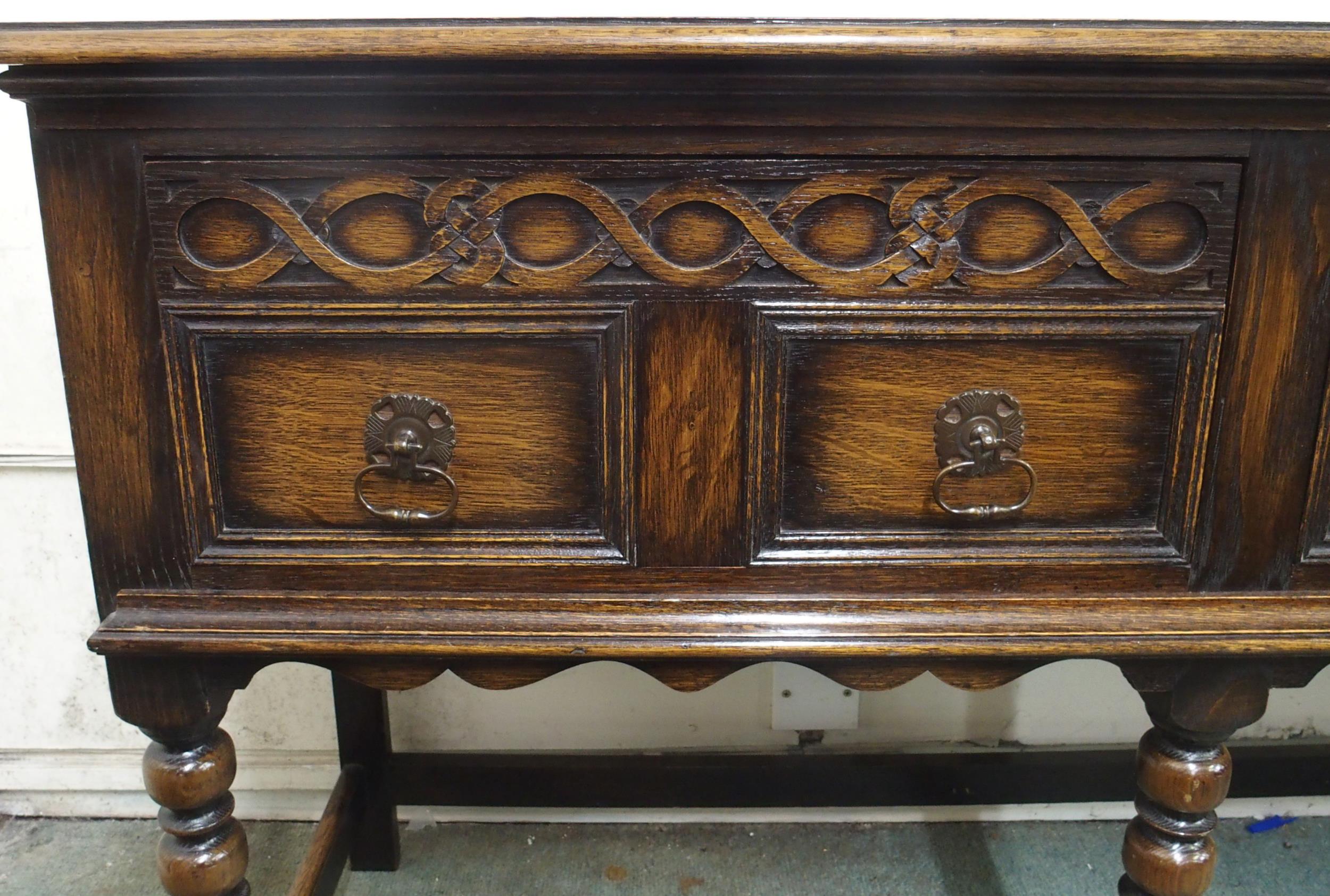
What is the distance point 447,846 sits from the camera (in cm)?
115

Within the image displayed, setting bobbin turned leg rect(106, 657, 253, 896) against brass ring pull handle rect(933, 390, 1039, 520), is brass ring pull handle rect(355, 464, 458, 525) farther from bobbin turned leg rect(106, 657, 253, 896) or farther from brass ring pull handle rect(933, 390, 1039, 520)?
brass ring pull handle rect(933, 390, 1039, 520)

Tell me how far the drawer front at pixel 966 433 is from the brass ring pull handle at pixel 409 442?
0.66ft

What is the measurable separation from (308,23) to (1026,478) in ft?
1.72

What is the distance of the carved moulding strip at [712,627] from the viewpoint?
25.3 inches

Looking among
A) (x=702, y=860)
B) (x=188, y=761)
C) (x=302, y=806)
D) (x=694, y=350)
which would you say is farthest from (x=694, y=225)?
(x=302, y=806)

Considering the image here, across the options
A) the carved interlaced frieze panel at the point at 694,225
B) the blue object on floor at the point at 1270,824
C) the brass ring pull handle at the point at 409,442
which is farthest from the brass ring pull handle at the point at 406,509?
the blue object on floor at the point at 1270,824

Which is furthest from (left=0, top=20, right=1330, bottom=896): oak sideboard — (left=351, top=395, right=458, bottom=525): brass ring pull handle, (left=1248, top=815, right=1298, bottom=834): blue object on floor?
(left=1248, top=815, right=1298, bottom=834): blue object on floor

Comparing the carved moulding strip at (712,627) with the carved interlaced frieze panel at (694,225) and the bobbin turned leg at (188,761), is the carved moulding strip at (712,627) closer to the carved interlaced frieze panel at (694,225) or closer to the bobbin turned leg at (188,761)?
the bobbin turned leg at (188,761)

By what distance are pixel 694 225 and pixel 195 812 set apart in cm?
55

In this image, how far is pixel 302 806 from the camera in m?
1.22

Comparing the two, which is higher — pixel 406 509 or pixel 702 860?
pixel 406 509

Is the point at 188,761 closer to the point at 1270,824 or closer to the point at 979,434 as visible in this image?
the point at 979,434

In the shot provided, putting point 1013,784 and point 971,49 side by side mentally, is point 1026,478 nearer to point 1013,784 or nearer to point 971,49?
point 971,49

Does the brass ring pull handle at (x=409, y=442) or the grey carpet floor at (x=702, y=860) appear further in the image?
the grey carpet floor at (x=702, y=860)
